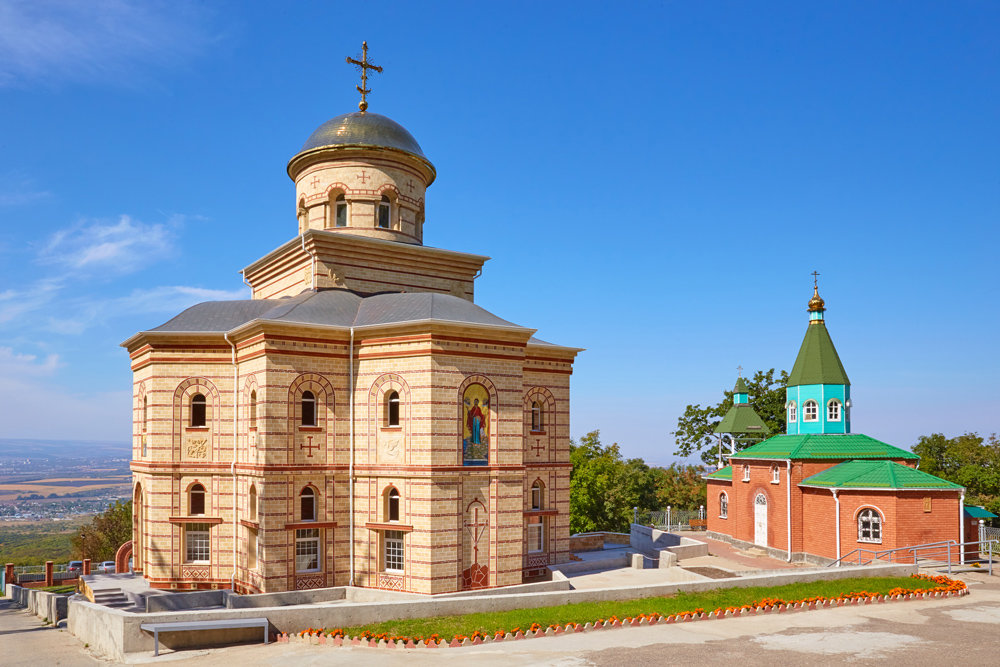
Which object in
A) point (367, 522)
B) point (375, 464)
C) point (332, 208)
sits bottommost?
point (367, 522)

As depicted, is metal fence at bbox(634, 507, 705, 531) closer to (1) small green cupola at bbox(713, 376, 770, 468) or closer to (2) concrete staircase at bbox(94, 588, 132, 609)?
(1) small green cupola at bbox(713, 376, 770, 468)

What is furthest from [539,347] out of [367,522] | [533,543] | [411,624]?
[411,624]

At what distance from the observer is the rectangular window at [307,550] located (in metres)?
19.8

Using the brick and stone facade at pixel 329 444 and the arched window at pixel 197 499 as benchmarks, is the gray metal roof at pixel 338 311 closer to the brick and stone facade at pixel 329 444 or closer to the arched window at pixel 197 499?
the brick and stone facade at pixel 329 444

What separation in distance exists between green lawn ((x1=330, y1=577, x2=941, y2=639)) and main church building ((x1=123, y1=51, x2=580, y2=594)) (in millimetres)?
2806

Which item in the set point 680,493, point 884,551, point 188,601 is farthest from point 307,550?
point 680,493

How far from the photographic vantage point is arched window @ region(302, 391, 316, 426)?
66.2ft

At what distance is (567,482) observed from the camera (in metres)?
25.0

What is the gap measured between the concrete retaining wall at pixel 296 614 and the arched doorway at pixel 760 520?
9620mm

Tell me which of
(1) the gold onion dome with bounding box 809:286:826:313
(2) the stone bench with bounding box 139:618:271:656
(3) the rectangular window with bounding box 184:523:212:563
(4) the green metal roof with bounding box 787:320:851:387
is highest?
(1) the gold onion dome with bounding box 809:286:826:313

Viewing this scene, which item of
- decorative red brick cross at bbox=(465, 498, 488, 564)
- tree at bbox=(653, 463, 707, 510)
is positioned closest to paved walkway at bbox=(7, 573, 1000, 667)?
decorative red brick cross at bbox=(465, 498, 488, 564)

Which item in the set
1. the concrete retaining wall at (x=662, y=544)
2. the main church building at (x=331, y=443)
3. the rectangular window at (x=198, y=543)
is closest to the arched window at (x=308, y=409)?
the main church building at (x=331, y=443)

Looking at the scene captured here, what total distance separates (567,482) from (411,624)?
985 centimetres

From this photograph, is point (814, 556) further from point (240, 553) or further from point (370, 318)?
point (240, 553)
